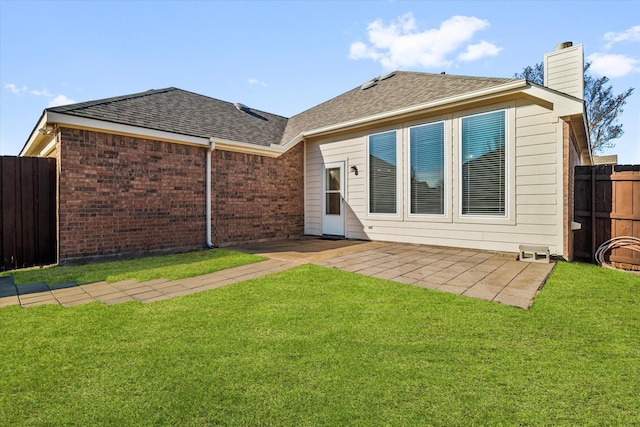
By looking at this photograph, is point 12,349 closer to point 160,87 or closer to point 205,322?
point 205,322

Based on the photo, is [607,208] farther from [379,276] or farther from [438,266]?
[379,276]

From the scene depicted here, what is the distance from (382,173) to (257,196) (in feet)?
12.2

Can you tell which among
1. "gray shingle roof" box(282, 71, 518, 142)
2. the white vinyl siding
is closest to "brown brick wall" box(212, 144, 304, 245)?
the white vinyl siding

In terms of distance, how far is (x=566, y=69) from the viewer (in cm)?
628

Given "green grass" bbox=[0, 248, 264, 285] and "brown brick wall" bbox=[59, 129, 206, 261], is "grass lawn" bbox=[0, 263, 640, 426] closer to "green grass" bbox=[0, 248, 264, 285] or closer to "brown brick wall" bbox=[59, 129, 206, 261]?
"green grass" bbox=[0, 248, 264, 285]

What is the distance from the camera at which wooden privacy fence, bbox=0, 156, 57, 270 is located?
5.62 meters

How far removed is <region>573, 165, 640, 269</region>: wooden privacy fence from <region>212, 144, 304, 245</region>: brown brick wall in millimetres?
7213

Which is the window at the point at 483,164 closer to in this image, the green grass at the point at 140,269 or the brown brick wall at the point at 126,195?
the green grass at the point at 140,269

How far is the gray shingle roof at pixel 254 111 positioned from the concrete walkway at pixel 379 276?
3540 millimetres

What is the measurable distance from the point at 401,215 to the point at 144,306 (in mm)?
6158

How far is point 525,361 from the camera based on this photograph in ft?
7.30

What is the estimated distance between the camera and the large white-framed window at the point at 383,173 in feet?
26.1

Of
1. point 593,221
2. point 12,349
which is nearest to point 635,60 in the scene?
point 593,221

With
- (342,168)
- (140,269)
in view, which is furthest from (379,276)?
(342,168)
